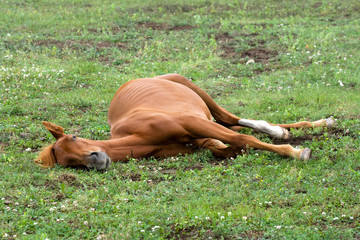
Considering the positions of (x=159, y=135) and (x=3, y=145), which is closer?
(x=159, y=135)

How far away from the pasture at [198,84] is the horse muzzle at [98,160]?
0.36 ft

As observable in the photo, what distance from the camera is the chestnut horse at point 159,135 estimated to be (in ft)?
19.3

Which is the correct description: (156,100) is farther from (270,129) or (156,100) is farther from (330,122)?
(330,122)

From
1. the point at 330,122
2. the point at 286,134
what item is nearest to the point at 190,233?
the point at 286,134

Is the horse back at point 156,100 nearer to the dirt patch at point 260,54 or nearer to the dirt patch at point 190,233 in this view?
the dirt patch at point 190,233

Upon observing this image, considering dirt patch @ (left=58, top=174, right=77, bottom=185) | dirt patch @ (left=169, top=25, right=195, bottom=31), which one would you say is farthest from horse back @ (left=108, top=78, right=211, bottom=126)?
dirt patch @ (left=169, top=25, right=195, bottom=31)

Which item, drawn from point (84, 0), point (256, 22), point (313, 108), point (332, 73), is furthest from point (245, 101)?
point (84, 0)

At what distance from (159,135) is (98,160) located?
820mm

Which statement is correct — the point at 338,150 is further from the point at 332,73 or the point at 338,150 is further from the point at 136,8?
the point at 136,8

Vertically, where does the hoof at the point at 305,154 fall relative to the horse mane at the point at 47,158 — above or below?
below

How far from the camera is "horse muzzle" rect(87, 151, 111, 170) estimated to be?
19.0 ft

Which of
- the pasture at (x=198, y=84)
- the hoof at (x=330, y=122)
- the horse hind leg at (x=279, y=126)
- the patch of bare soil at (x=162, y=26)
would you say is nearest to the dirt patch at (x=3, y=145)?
the pasture at (x=198, y=84)

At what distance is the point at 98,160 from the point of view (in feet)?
19.1

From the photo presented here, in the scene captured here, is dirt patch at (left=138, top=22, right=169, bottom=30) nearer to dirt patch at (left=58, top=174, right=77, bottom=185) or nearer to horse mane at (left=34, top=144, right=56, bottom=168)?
horse mane at (left=34, top=144, right=56, bottom=168)
